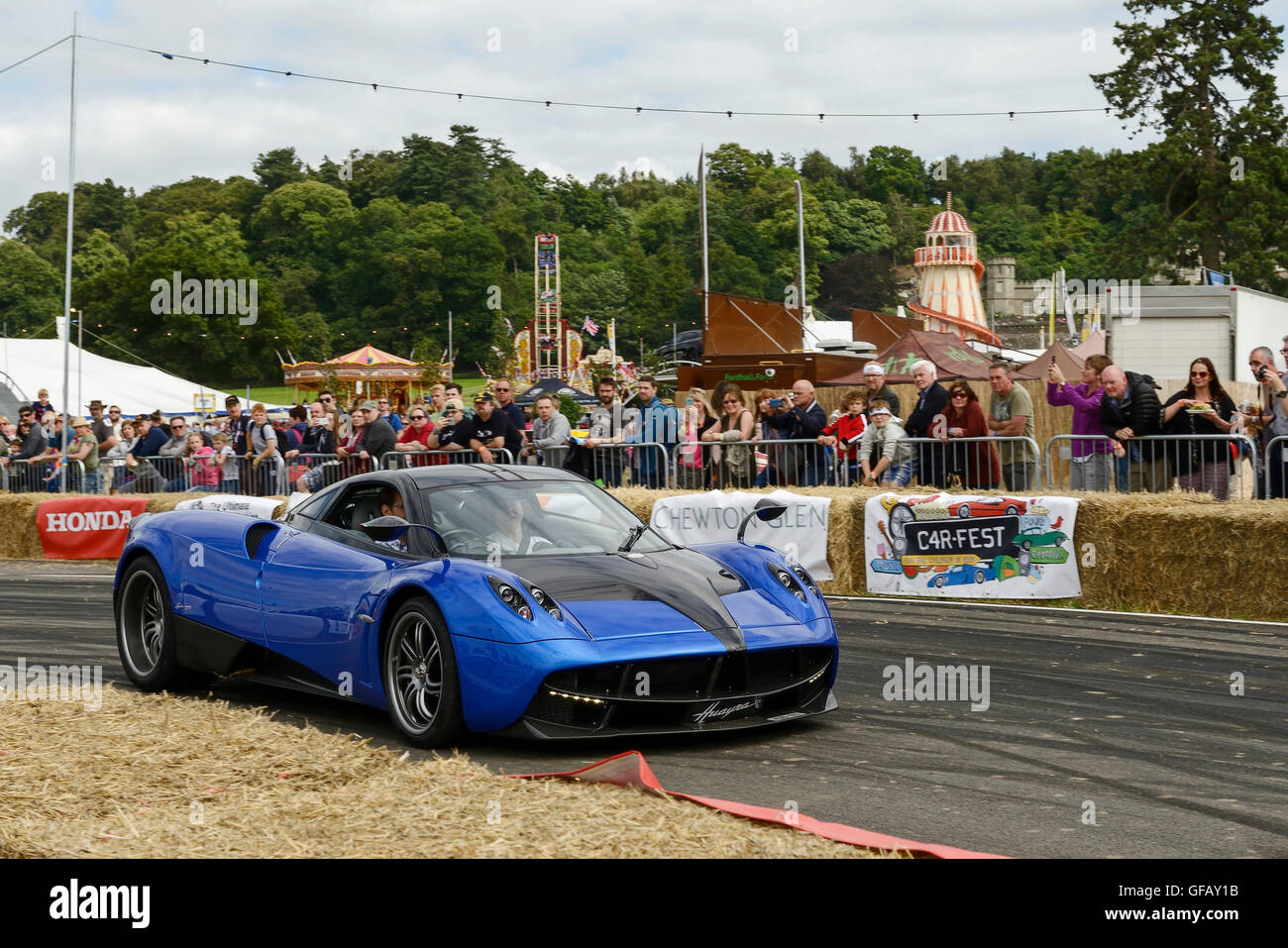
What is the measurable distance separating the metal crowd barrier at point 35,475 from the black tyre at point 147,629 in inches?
556

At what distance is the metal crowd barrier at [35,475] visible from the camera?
22.0 meters

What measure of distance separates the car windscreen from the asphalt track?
99 centimetres

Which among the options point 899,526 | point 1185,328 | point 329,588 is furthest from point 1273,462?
point 1185,328

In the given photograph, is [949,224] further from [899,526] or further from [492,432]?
[899,526]

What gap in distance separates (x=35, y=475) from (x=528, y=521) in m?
17.0

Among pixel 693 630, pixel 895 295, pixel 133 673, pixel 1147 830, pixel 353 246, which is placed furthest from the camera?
pixel 895 295

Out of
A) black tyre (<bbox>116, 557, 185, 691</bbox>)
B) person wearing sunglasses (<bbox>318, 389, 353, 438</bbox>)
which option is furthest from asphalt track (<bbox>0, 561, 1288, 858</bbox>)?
person wearing sunglasses (<bbox>318, 389, 353, 438</bbox>)

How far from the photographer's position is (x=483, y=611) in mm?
6598

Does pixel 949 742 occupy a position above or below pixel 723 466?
below

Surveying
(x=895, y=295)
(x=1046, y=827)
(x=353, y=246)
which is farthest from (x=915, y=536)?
(x=895, y=295)
